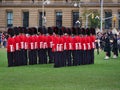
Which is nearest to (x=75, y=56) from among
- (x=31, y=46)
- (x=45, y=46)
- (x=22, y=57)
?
(x=45, y=46)

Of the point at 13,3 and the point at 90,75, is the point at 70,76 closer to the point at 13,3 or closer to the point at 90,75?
the point at 90,75

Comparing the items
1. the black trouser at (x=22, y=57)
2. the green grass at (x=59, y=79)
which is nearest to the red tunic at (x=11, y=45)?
the black trouser at (x=22, y=57)

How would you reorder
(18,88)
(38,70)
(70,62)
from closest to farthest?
(18,88) → (38,70) → (70,62)

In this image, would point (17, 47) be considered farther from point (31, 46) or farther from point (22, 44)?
point (31, 46)

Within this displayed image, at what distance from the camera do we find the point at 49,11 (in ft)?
316

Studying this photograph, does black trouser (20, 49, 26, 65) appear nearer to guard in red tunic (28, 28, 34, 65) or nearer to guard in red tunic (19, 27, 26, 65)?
guard in red tunic (19, 27, 26, 65)

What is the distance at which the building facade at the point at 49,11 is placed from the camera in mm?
95438

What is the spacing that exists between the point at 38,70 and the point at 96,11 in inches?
2716

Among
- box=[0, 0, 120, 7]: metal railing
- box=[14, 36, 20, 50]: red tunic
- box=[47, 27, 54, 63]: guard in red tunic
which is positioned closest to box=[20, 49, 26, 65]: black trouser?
box=[14, 36, 20, 50]: red tunic

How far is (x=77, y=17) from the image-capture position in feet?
319

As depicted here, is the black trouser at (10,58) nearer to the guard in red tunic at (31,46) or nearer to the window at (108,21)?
the guard in red tunic at (31,46)

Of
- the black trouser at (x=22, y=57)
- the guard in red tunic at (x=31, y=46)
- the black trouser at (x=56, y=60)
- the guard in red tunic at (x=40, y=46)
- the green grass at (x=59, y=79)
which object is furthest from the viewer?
the guard in red tunic at (x=40, y=46)

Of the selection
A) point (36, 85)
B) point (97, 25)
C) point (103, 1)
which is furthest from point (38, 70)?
point (103, 1)

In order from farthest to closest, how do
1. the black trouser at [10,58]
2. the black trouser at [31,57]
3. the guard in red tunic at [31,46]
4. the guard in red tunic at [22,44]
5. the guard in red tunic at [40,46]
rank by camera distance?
the black trouser at [31,57], the guard in red tunic at [40,46], the guard in red tunic at [31,46], the guard in red tunic at [22,44], the black trouser at [10,58]
